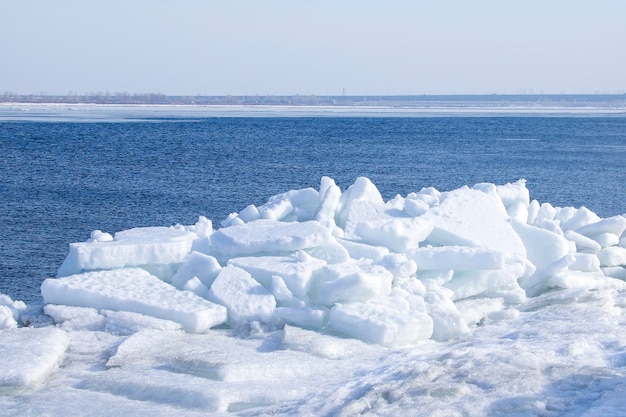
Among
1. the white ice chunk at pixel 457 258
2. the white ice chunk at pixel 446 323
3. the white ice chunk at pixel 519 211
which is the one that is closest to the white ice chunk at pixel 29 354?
the white ice chunk at pixel 446 323

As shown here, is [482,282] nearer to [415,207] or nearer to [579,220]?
[415,207]

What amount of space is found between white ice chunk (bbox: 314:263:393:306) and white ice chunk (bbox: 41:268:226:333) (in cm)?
80

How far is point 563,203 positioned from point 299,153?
1732 cm

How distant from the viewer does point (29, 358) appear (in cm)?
560

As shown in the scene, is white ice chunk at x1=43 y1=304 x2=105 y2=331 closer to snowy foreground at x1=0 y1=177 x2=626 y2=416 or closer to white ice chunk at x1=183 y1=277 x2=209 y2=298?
snowy foreground at x1=0 y1=177 x2=626 y2=416

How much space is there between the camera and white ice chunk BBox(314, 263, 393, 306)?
641 centimetres

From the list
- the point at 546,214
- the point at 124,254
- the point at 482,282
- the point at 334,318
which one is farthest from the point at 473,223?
the point at 124,254

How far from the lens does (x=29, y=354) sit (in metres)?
5.67

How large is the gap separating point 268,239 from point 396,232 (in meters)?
1.14

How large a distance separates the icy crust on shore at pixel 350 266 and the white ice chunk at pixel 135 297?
0.01 meters

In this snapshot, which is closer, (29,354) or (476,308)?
(29,354)

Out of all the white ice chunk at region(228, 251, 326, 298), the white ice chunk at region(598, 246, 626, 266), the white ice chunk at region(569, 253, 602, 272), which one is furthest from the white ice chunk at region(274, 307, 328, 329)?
the white ice chunk at region(598, 246, 626, 266)

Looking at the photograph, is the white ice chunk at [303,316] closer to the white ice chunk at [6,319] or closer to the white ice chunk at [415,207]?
the white ice chunk at [6,319]

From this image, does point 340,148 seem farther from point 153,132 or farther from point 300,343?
point 300,343
